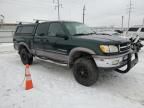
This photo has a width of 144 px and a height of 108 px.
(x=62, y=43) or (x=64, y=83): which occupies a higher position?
(x=62, y=43)

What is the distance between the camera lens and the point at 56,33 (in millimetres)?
4805

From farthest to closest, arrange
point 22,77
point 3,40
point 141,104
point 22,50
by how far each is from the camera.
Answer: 1. point 3,40
2. point 22,50
3. point 22,77
4. point 141,104

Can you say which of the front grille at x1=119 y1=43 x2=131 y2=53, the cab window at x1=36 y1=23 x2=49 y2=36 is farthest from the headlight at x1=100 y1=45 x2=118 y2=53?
the cab window at x1=36 y1=23 x2=49 y2=36

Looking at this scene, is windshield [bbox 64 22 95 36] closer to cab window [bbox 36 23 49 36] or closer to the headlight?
cab window [bbox 36 23 49 36]

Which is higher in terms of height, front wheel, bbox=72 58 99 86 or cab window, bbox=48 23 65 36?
cab window, bbox=48 23 65 36

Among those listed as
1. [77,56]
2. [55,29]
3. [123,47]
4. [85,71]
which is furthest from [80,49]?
[55,29]

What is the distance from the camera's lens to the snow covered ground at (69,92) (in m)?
3.38

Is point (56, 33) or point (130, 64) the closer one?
point (130, 64)

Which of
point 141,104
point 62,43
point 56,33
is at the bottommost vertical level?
point 141,104

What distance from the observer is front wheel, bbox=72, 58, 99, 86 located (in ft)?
13.2

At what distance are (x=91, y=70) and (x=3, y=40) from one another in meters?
19.1

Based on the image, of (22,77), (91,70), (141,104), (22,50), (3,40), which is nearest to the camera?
(141,104)

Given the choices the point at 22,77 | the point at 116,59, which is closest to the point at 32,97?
the point at 22,77

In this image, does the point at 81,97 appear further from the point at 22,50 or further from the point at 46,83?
the point at 22,50
